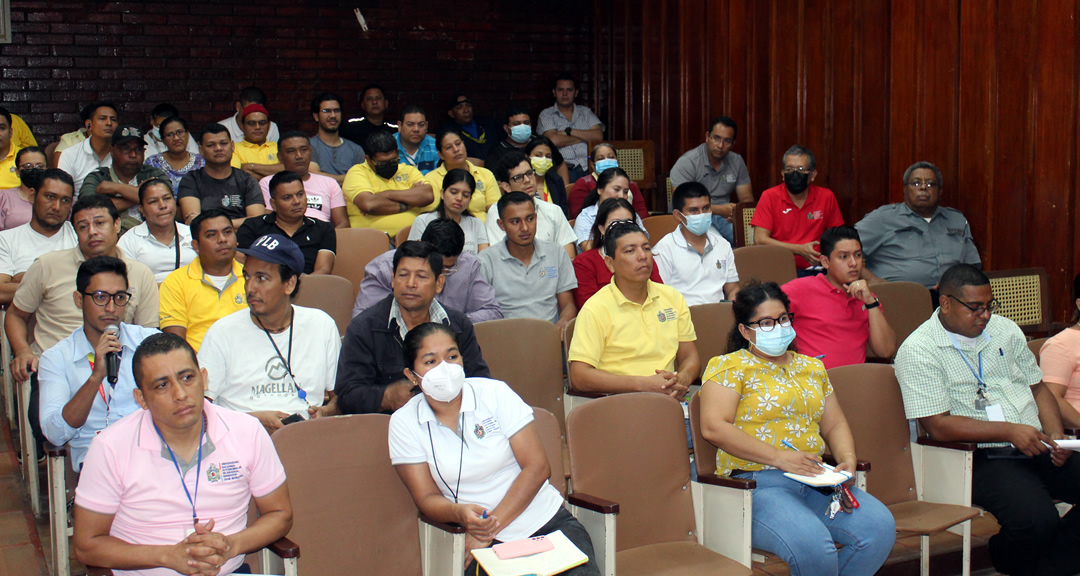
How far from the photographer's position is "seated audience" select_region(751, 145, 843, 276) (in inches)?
223

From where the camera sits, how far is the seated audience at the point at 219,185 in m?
5.12

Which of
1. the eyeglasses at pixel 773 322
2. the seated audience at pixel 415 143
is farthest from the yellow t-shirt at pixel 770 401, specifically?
the seated audience at pixel 415 143

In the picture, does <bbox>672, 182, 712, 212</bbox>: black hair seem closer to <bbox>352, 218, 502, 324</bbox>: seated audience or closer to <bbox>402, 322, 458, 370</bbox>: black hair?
<bbox>352, 218, 502, 324</bbox>: seated audience

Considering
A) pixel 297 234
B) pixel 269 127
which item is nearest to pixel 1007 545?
pixel 297 234

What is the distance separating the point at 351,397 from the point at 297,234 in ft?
5.92

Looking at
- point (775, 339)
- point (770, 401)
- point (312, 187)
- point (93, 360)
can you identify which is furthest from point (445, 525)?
point (312, 187)

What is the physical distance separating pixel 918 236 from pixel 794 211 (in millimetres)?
789

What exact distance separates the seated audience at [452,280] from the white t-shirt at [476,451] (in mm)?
1181

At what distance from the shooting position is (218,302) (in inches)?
144

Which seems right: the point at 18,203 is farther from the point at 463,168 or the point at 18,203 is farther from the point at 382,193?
the point at 463,168

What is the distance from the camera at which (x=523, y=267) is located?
4.33m

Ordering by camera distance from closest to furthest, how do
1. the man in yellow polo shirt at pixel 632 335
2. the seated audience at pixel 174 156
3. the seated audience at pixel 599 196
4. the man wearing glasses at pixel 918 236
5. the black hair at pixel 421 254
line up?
the black hair at pixel 421 254
the man in yellow polo shirt at pixel 632 335
the man wearing glasses at pixel 918 236
the seated audience at pixel 599 196
the seated audience at pixel 174 156

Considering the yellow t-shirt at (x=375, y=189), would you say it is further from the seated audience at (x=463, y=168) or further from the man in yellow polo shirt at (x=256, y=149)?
the man in yellow polo shirt at (x=256, y=149)

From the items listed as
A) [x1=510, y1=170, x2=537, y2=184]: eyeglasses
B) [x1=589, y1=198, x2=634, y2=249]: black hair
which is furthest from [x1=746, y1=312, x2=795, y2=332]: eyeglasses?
[x1=510, y1=170, x2=537, y2=184]: eyeglasses
